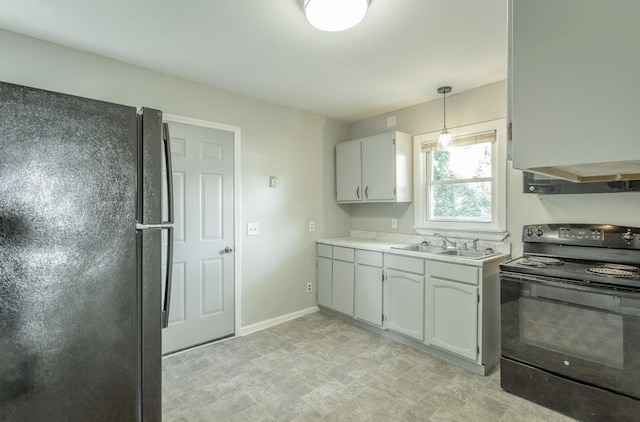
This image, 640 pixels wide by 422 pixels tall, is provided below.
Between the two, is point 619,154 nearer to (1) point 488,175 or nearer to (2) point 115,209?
(2) point 115,209

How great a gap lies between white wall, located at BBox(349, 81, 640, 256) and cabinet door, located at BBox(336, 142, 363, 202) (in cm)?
33

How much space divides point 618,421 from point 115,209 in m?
2.80

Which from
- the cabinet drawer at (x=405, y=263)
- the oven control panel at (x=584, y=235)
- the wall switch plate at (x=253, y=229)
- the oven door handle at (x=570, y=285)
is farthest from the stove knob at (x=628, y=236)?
the wall switch plate at (x=253, y=229)

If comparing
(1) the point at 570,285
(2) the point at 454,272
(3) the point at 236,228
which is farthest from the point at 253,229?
(1) the point at 570,285

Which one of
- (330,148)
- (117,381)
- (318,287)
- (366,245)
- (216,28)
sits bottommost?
(318,287)

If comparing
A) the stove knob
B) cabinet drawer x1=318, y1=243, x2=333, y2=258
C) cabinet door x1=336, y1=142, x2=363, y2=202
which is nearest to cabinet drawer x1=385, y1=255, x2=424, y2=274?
cabinet drawer x1=318, y1=243, x2=333, y2=258

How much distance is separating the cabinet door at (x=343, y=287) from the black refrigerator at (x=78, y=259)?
2453 millimetres

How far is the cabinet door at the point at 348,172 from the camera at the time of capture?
12.5 ft

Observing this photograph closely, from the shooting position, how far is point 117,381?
1117mm

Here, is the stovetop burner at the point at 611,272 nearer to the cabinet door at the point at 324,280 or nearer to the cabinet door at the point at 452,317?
the cabinet door at the point at 452,317

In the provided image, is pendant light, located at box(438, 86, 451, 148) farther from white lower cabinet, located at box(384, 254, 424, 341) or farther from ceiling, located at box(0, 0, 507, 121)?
white lower cabinet, located at box(384, 254, 424, 341)

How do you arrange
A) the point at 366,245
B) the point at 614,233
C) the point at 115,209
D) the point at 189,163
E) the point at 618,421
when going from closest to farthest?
1. the point at 115,209
2. the point at 618,421
3. the point at 614,233
4. the point at 189,163
5. the point at 366,245

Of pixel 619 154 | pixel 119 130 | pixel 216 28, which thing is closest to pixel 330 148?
pixel 216 28

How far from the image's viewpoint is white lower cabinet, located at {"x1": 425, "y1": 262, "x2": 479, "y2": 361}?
2.48 m
